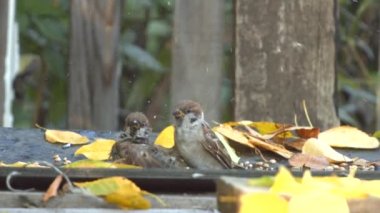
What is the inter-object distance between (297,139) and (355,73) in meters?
3.40

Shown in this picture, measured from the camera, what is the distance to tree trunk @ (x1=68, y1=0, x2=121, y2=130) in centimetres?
316

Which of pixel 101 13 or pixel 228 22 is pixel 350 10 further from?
pixel 101 13

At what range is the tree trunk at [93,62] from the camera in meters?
3.16

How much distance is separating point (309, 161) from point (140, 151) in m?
0.34

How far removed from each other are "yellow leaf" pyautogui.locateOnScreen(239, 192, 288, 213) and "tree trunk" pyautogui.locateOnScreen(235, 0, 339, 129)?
1.62 meters

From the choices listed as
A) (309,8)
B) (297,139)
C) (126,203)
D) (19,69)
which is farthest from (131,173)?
(19,69)

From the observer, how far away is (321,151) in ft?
7.61

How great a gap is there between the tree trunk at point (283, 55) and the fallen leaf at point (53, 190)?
133 cm

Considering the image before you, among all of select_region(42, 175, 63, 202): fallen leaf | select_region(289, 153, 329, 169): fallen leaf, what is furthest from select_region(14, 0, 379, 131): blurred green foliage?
select_region(42, 175, 63, 202): fallen leaf

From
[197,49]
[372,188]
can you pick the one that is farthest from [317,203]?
[197,49]

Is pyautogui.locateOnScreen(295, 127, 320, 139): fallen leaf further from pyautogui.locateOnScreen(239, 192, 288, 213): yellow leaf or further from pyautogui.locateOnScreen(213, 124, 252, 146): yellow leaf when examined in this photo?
pyautogui.locateOnScreen(239, 192, 288, 213): yellow leaf

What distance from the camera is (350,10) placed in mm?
5742

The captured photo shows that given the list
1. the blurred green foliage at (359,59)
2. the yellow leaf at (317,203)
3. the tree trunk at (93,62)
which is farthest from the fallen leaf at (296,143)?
the blurred green foliage at (359,59)

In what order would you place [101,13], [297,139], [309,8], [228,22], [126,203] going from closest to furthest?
[126,203], [297,139], [309,8], [101,13], [228,22]
